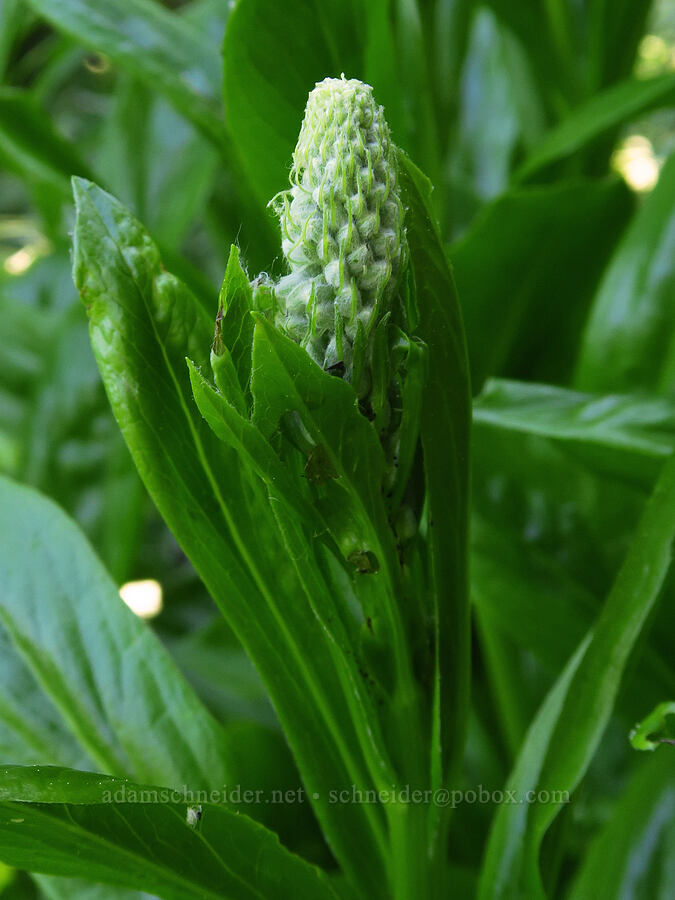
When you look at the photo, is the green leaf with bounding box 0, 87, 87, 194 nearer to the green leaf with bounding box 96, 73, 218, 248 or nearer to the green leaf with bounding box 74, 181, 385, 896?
the green leaf with bounding box 96, 73, 218, 248

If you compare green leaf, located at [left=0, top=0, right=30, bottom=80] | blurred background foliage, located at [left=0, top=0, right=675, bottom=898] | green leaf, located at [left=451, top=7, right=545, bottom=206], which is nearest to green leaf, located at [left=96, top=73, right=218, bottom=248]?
blurred background foliage, located at [left=0, top=0, right=675, bottom=898]

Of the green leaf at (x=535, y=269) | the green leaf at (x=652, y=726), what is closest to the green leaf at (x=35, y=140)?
the green leaf at (x=535, y=269)

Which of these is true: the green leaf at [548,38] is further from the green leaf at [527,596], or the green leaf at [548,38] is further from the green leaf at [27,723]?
the green leaf at [27,723]

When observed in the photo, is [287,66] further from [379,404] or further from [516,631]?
[516,631]

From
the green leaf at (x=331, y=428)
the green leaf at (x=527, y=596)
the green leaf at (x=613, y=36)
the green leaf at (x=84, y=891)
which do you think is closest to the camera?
the green leaf at (x=331, y=428)

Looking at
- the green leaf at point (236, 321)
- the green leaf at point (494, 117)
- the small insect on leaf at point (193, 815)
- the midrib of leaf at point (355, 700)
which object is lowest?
the small insect on leaf at point (193, 815)

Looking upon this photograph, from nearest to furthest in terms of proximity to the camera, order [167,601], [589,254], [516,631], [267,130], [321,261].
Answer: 1. [321,261]
2. [267,130]
3. [516,631]
4. [589,254]
5. [167,601]

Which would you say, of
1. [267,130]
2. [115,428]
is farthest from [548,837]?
[115,428]
